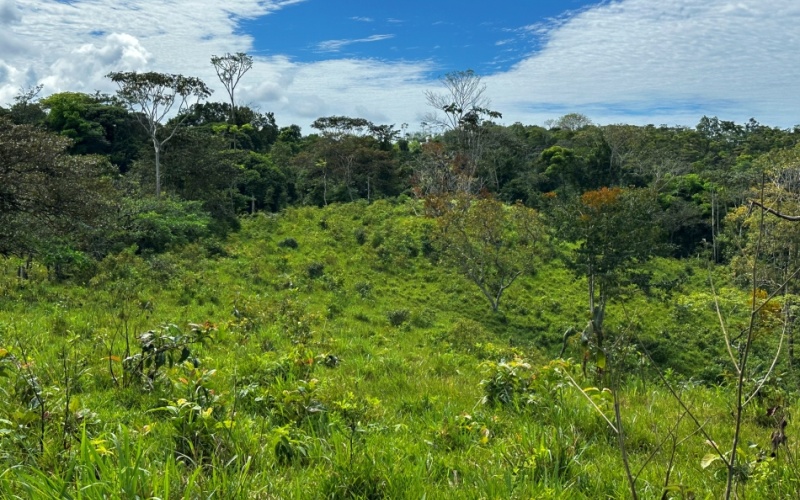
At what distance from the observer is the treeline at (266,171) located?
10.5m

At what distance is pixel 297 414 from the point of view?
339 cm

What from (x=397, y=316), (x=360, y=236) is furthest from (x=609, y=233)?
(x=360, y=236)

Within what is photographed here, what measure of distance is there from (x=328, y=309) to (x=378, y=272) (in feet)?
23.2

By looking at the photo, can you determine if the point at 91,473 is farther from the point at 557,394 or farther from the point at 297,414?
the point at 557,394

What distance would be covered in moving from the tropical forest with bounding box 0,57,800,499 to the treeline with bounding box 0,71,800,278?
0.37ft

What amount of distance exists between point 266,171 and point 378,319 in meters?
21.3

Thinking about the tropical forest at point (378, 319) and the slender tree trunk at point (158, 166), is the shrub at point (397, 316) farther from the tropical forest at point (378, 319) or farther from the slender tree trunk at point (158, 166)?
the slender tree trunk at point (158, 166)

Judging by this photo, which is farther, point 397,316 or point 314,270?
point 314,270

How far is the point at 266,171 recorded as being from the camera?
3209 centimetres

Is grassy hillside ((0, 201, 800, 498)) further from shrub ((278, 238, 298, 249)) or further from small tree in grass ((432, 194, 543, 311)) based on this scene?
shrub ((278, 238, 298, 249))

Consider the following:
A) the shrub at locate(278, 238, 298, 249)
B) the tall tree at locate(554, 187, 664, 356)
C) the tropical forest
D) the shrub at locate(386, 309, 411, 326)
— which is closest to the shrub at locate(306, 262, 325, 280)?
the tropical forest

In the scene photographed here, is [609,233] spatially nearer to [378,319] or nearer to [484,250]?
[484,250]

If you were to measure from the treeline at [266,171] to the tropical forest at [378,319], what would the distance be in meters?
0.11

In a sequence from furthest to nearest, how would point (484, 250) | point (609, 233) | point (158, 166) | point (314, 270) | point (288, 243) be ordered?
point (158, 166)
point (288, 243)
point (484, 250)
point (314, 270)
point (609, 233)
